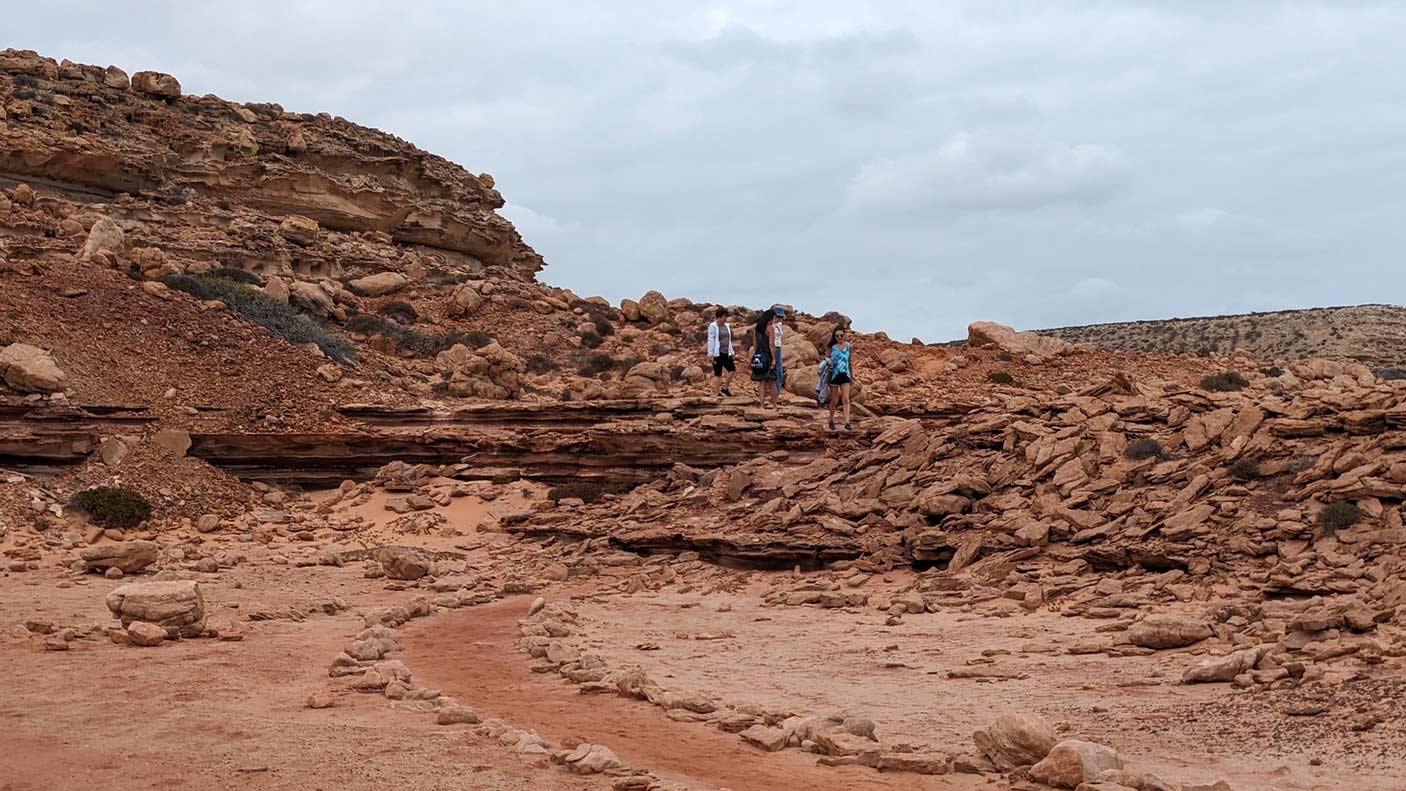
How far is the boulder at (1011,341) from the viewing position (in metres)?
30.8

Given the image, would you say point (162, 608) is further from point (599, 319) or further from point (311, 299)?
point (599, 319)

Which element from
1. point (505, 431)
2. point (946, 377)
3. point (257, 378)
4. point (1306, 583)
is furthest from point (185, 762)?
point (946, 377)

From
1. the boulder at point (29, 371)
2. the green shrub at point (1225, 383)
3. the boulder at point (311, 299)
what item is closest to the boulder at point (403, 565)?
the boulder at point (29, 371)

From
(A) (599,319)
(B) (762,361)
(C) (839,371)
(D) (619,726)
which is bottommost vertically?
(D) (619,726)

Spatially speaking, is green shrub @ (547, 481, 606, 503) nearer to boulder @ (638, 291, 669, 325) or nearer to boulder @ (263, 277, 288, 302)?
boulder @ (263, 277, 288, 302)

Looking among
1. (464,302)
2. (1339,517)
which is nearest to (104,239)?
(464,302)

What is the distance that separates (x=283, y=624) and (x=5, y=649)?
2.90 m

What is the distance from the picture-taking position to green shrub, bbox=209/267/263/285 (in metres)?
31.4

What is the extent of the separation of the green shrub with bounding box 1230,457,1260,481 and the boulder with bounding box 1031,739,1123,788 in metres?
8.57

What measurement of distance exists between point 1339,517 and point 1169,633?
3589 millimetres

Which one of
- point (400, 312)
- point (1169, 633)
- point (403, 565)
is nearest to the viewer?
point (1169, 633)

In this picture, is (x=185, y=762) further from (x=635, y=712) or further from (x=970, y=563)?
(x=970, y=563)

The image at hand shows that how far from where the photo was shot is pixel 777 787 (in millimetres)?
7180

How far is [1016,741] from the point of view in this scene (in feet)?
23.7
